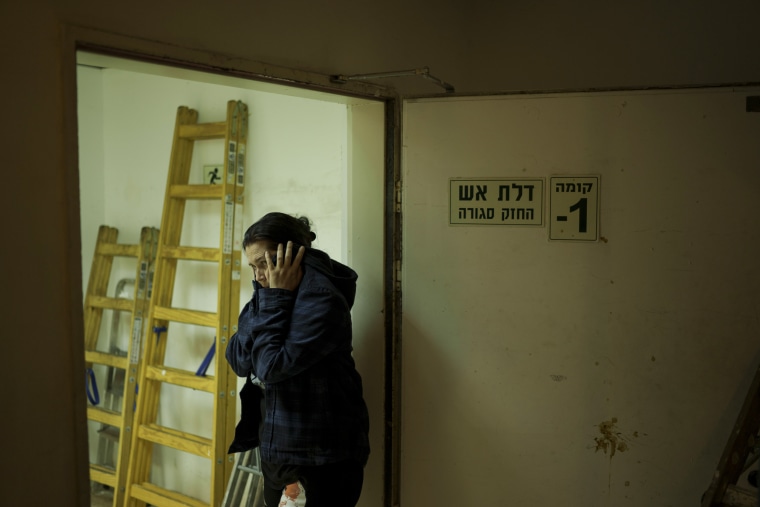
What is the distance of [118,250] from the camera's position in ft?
10.8

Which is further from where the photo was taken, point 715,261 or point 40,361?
point 715,261

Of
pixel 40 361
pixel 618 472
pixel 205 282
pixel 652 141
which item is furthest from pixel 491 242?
pixel 205 282

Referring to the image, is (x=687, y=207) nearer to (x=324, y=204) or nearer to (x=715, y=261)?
(x=715, y=261)

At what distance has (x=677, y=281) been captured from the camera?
1.88 m

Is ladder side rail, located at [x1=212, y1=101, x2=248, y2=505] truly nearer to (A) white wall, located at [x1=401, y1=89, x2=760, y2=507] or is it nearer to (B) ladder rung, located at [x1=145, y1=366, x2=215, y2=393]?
(B) ladder rung, located at [x1=145, y1=366, x2=215, y2=393]

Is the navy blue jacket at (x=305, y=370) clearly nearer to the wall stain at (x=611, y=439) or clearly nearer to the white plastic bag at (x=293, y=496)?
the white plastic bag at (x=293, y=496)

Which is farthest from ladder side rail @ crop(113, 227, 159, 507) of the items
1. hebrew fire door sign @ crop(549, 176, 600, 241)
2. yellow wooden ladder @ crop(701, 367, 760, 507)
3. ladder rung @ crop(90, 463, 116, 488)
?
yellow wooden ladder @ crop(701, 367, 760, 507)

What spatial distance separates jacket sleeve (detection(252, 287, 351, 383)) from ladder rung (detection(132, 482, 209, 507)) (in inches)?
55.3

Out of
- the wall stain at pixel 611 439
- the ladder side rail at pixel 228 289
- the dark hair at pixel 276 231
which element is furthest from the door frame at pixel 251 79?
the ladder side rail at pixel 228 289

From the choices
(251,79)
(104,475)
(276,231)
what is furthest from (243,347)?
(104,475)

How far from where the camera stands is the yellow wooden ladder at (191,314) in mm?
2725

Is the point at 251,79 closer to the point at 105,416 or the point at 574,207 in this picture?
the point at 574,207

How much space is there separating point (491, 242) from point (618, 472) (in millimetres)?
807

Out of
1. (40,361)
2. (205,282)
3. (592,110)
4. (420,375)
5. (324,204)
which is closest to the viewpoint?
(40,361)
